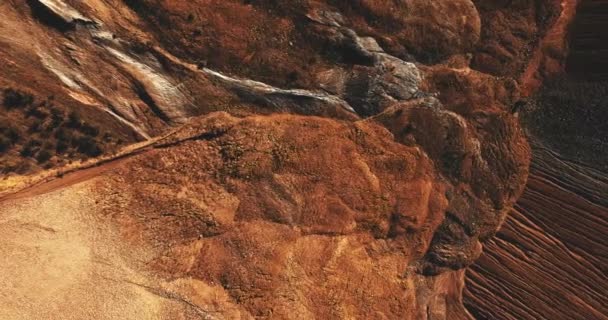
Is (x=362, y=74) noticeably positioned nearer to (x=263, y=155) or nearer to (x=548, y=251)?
(x=263, y=155)

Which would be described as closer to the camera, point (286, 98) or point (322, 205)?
point (322, 205)

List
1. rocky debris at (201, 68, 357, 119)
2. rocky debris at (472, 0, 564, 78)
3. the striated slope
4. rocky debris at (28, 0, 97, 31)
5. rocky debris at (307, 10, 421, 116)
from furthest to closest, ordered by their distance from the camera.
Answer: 1. rocky debris at (472, 0, 564, 78)
2. the striated slope
3. rocky debris at (307, 10, 421, 116)
4. rocky debris at (201, 68, 357, 119)
5. rocky debris at (28, 0, 97, 31)

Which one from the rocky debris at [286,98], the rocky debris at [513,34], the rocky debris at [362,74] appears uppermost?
the rocky debris at [513,34]

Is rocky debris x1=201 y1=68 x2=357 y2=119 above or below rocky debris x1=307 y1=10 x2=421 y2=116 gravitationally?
below

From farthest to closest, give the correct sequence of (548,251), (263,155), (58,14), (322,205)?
(548,251) < (322,205) < (263,155) < (58,14)

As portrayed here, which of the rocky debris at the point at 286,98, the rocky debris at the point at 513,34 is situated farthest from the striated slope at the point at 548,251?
the rocky debris at the point at 286,98

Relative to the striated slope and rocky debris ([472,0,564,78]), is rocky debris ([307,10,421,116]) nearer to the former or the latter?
rocky debris ([472,0,564,78])

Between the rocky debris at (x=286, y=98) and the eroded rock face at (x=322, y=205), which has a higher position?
the rocky debris at (x=286, y=98)

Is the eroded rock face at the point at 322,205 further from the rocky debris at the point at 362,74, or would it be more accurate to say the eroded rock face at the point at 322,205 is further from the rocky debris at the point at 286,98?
the rocky debris at the point at 362,74

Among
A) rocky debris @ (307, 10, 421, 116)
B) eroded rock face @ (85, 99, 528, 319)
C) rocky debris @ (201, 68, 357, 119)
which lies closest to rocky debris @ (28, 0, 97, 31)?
rocky debris @ (201, 68, 357, 119)

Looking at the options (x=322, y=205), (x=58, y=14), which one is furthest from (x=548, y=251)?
(x=58, y=14)

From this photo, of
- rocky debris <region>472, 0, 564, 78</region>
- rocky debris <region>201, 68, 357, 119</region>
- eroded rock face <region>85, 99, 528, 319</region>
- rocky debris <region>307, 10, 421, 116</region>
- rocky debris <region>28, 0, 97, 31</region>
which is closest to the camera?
rocky debris <region>28, 0, 97, 31</region>

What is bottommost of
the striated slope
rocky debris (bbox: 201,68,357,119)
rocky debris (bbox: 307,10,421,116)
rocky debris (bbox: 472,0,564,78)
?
the striated slope

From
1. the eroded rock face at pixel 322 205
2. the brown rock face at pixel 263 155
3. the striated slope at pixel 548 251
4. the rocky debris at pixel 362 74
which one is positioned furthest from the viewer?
the striated slope at pixel 548 251
